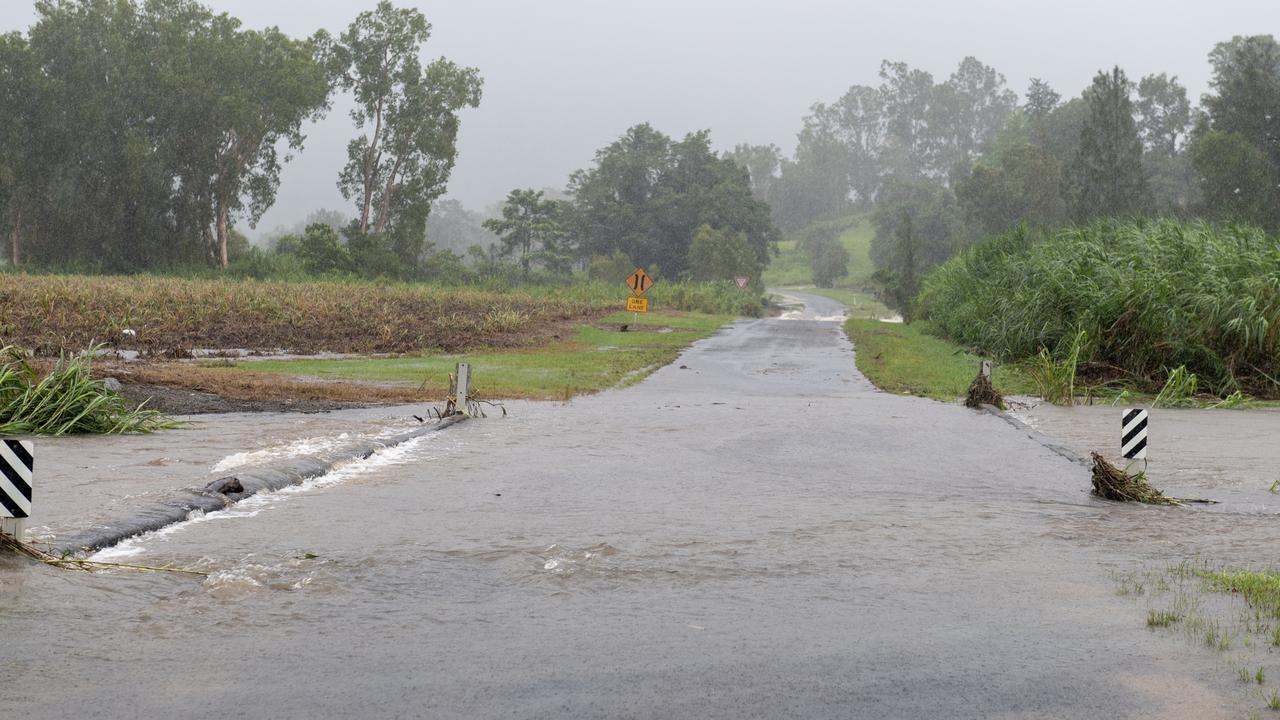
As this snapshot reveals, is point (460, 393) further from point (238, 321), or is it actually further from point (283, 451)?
point (238, 321)

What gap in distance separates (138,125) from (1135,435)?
74751 millimetres

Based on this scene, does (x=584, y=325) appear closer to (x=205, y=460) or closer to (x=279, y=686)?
(x=205, y=460)

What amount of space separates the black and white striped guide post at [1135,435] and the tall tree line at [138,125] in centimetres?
6919

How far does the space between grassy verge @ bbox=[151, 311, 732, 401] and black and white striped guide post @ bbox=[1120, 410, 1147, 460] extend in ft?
33.0

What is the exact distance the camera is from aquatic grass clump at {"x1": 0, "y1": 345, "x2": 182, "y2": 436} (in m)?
13.1

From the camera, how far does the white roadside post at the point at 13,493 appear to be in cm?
724

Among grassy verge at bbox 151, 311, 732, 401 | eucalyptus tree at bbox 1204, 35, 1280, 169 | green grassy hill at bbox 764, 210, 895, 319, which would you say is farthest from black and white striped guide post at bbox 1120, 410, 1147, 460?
green grassy hill at bbox 764, 210, 895, 319

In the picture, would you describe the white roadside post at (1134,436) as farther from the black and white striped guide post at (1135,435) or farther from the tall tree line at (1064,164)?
the tall tree line at (1064,164)

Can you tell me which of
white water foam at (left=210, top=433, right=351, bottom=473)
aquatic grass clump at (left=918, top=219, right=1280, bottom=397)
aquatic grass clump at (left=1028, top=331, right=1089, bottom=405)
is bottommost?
white water foam at (left=210, top=433, right=351, bottom=473)

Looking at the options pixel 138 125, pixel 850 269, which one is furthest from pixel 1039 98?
pixel 138 125

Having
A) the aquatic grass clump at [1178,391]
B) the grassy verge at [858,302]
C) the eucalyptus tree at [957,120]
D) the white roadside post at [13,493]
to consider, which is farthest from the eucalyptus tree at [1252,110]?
the eucalyptus tree at [957,120]

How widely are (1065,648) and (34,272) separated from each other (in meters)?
68.3

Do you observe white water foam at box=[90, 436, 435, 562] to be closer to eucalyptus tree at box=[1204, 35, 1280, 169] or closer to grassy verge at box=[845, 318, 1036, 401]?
grassy verge at box=[845, 318, 1036, 401]

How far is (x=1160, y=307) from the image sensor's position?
21.8 meters
